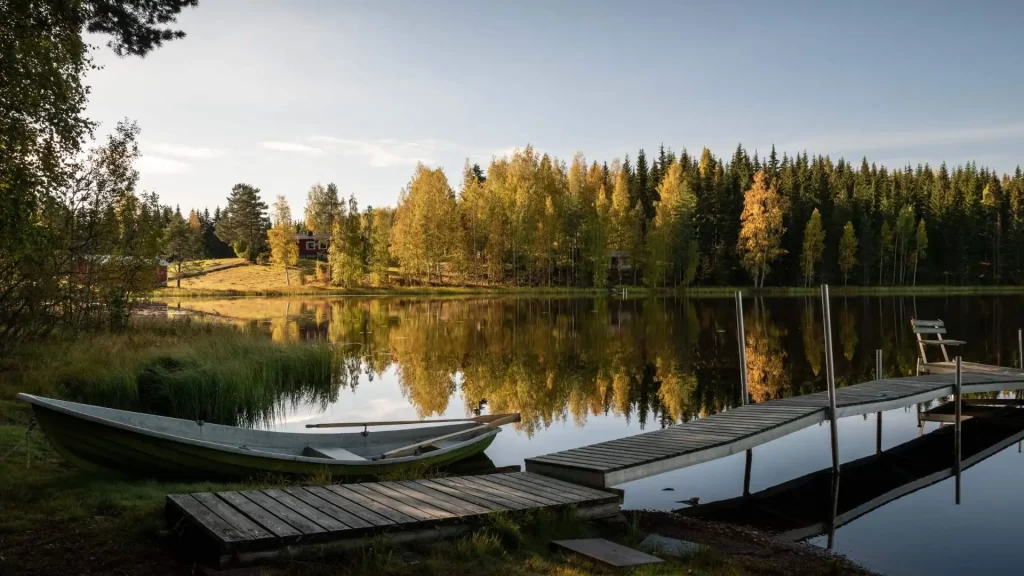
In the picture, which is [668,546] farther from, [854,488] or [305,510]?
[854,488]

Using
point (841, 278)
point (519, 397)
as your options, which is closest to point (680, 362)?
point (519, 397)

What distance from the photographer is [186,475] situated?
8516 millimetres

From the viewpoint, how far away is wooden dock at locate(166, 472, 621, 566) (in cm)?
567

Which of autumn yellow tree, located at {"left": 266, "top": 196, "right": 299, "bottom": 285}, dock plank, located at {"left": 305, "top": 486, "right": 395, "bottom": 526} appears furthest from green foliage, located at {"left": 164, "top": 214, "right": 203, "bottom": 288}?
dock plank, located at {"left": 305, "top": 486, "right": 395, "bottom": 526}

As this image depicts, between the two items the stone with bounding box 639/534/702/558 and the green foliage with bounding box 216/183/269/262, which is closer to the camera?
the stone with bounding box 639/534/702/558

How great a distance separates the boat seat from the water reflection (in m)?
5.50

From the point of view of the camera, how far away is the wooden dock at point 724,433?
29.1 feet

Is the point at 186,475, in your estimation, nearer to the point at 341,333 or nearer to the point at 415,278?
the point at 341,333

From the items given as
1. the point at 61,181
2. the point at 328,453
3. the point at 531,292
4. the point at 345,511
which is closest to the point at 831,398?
the point at 328,453

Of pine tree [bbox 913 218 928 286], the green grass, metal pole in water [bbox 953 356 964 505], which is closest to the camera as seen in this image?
metal pole in water [bbox 953 356 964 505]

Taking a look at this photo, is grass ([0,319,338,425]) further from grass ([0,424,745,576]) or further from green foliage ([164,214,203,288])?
green foliage ([164,214,203,288])

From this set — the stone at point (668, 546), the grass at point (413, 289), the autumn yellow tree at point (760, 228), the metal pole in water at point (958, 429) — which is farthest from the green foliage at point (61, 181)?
the autumn yellow tree at point (760, 228)

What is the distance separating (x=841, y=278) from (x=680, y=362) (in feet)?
215

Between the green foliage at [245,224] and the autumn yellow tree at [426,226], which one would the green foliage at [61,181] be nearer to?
the autumn yellow tree at [426,226]
